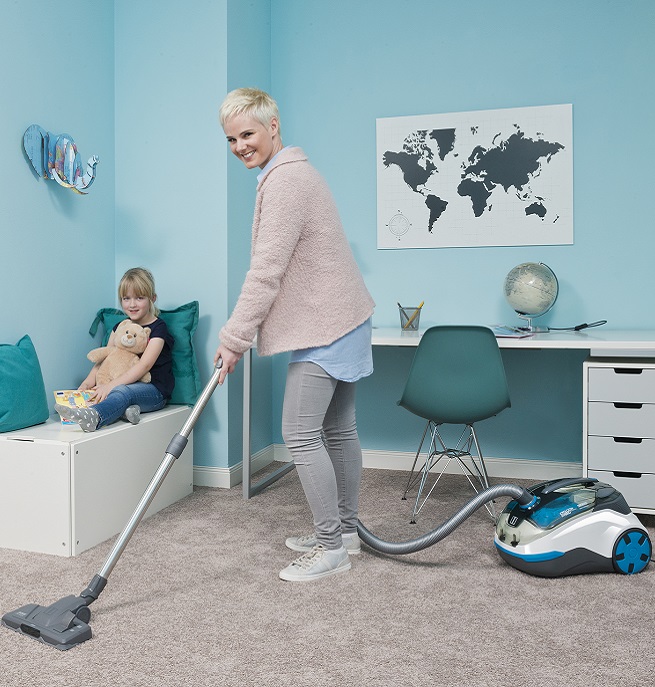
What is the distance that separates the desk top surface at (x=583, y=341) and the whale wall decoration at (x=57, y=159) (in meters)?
1.26

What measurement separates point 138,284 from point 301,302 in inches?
43.2

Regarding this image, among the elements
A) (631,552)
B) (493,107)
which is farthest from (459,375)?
(493,107)

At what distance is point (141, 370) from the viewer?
2.75m

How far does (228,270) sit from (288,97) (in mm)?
996

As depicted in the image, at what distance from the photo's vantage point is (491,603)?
6.12 feet

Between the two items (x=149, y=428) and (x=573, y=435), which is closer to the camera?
(x=149, y=428)

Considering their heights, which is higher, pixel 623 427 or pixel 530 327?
pixel 530 327

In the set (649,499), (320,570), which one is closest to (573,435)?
(649,499)

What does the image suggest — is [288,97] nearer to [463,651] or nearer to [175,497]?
[175,497]

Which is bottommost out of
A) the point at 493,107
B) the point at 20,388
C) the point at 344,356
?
the point at 20,388

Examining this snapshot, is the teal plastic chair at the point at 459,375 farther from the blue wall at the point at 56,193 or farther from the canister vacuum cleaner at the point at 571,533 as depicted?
the blue wall at the point at 56,193

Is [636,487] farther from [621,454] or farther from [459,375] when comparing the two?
[459,375]

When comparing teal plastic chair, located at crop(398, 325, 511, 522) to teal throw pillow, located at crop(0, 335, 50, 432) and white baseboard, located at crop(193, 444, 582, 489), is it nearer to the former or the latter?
white baseboard, located at crop(193, 444, 582, 489)

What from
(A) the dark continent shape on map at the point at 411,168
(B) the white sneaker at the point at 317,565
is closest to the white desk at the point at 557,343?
(A) the dark continent shape on map at the point at 411,168
